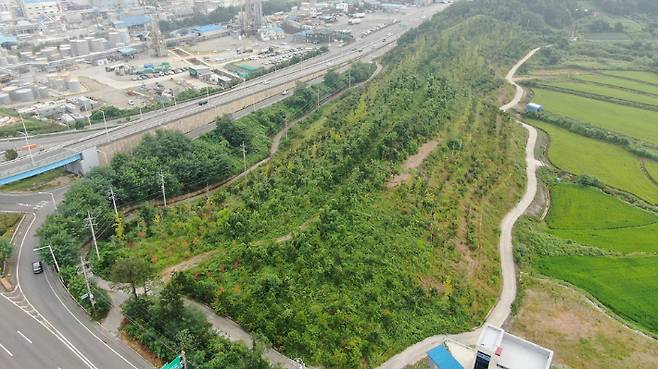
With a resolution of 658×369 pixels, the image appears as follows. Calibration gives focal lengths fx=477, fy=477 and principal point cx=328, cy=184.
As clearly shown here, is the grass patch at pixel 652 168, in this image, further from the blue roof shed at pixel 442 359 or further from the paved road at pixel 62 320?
the paved road at pixel 62 320

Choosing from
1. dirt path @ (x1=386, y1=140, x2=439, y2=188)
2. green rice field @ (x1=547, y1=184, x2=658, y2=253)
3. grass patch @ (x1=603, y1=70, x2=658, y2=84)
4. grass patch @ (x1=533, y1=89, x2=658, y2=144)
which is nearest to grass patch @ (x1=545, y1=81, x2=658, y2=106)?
grass patch @ (x1=533, y1=89, x2=658, y2=144)

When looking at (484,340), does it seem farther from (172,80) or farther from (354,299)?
(172,80)

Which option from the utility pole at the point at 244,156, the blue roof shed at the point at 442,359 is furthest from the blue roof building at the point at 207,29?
the blue roof shed at the point at 442,359

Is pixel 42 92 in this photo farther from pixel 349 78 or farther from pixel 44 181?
pixel 349 78

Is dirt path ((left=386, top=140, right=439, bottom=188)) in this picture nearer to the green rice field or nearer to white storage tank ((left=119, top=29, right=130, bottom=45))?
the green rice field

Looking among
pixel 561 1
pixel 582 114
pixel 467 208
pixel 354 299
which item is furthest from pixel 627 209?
pixel 561 1

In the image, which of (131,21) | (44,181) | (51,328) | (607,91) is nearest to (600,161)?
(607,91)
